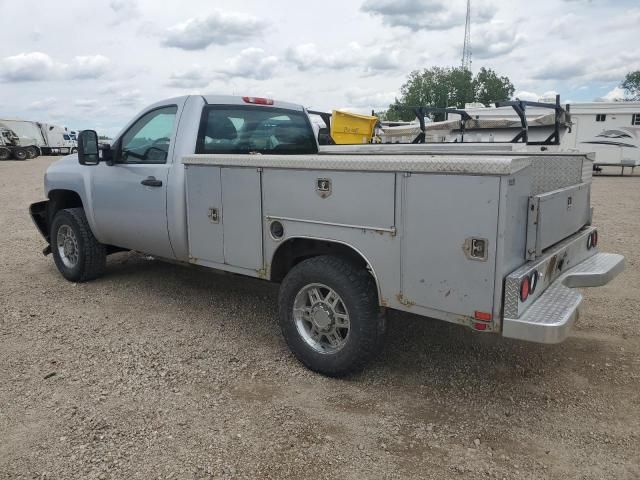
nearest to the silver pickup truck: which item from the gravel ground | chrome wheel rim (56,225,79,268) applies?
the gravel ground

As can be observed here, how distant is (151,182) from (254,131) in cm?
107

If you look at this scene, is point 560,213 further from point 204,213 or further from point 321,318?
point 204,213

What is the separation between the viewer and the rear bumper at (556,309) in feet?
9.62

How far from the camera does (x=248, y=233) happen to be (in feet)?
13.7

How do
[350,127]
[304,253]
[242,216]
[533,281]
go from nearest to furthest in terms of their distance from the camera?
[533,281] → [304,253] → [242,216] → [350,127]

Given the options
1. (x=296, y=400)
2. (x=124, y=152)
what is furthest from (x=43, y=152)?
(x=296, y=400)

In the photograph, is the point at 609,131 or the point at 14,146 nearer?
the point at 609,131

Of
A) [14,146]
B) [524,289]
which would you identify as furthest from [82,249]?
[14,146]

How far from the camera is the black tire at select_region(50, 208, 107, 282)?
5.97 meters

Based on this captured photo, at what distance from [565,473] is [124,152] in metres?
4.64

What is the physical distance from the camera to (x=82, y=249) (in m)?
5.98

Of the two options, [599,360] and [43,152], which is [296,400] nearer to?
[599,360]

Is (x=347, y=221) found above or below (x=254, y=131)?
below

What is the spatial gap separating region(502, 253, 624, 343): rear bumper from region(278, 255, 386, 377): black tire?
2.96 ft
